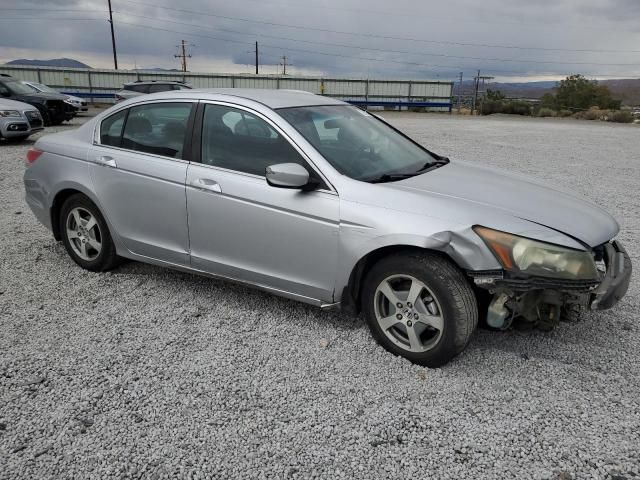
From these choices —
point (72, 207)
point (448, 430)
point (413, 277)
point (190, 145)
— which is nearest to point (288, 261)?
point (413, 277)

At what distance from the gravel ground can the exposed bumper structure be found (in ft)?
1.58

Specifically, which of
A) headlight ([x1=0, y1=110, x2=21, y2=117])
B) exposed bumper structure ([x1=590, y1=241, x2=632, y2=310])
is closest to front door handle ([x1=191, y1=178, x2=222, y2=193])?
exposed bumper structure ([x1=590, y1=241, x2=632, y2=310])

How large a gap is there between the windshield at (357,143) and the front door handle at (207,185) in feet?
2.22

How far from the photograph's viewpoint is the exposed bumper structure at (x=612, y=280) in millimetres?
3043

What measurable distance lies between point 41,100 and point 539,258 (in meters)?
18.7

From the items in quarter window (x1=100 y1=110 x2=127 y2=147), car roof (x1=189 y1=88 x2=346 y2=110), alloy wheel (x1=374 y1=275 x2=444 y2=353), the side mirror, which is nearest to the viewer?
alloy wheel (x1=374 y1=275 x2=444 y2=353)

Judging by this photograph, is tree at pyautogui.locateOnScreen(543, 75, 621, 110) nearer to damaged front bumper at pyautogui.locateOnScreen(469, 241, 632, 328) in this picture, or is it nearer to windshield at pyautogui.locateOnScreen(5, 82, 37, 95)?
windshield at pyautogui.locateOnScreen(5, 82, 37, 95)

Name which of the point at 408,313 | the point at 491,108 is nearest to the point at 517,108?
the point at 491,108

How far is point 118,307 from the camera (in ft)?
13.7

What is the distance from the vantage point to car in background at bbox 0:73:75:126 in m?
17.2

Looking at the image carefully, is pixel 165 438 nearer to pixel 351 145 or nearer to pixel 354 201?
pixel 354 201

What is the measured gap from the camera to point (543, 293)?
122 inches

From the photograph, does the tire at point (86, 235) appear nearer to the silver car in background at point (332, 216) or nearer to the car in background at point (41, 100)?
the silver car in background at point (332, 216)

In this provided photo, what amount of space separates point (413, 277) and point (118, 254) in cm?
263
